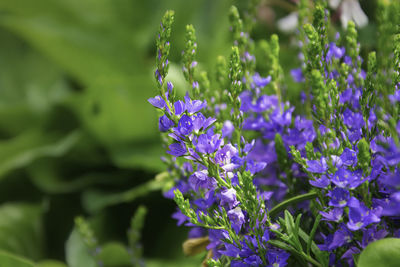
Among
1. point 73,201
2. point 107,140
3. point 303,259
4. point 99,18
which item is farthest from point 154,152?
point 303,259

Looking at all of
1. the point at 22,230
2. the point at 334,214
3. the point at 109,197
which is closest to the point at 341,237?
the point at 334,214

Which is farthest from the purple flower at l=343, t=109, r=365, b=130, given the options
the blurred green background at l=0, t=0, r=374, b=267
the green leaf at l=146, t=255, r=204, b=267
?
the green leaf at l=146, t=255, r=204, b=267

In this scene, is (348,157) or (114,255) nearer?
(348,157)

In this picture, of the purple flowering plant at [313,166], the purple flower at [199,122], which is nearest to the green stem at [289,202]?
the purple flowering plant at [313,166]

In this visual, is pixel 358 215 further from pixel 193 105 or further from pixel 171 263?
pixel 171 263

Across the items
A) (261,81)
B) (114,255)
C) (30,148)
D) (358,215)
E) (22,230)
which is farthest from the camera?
(30,148)

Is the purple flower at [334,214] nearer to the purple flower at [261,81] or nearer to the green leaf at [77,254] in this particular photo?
the purple flower at [261,81]
